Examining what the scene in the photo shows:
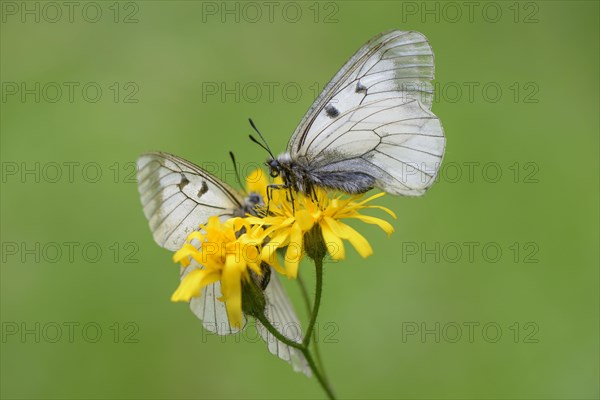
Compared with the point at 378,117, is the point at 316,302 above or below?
below

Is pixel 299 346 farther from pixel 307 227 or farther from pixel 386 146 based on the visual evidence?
pixel 386 146

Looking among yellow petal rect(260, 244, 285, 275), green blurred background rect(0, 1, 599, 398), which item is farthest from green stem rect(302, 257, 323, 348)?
green blurred background rect(0, 1, 599, 398)

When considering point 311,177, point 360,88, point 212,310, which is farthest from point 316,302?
point 360,88

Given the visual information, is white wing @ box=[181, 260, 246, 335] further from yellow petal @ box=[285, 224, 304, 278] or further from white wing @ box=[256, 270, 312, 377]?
yellow petal @ box=[285, 224, 304, 278]

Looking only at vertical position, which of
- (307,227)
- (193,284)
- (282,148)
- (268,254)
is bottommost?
(193,284)

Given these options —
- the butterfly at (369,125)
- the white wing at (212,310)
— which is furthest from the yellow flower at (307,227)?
the white wing at (212,310)

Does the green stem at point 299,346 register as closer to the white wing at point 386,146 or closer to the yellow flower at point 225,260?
the yellow flower at point 225,260
